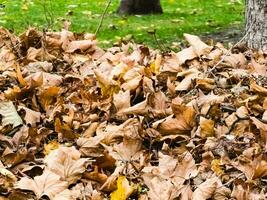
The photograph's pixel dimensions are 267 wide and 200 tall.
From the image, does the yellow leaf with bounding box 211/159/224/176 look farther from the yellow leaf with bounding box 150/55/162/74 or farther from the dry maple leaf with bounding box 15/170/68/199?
the yellow leaf with bounding box 150/55/162/74

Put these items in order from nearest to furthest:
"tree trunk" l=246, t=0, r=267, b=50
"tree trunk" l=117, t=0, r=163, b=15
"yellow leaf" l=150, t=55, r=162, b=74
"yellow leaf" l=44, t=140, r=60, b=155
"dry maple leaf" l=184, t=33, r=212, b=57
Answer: "yellow leaf" l=44, t=140, r=60, b=155 → "yellow leaf" l=150, t=55, r=162, b=74 → "dry maple leaf" l=184, t=33, r=212, b=57 → "tree trunk" l=246, t=0, r=267, b=50 → "tree trunk" l=117, t=0, r=163, b=15

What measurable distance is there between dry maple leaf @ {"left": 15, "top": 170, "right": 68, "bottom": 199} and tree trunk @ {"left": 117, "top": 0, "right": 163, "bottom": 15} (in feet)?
40.6

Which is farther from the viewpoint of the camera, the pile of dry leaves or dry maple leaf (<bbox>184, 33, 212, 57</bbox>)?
dry maple leaf (<bbox>184, 33, 212, 57</bbox>)

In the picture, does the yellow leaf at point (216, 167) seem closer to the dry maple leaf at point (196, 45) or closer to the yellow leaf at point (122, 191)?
the yellow leaf at point (122, 191)

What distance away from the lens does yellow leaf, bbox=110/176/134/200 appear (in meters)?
2.21

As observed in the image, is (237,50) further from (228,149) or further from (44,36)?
(228,149)

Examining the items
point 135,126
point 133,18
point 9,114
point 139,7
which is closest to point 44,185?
point 135,126

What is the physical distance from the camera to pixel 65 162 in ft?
7.55

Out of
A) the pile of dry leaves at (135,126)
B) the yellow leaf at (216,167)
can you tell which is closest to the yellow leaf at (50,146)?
the pile of dry leaves at (135,126)

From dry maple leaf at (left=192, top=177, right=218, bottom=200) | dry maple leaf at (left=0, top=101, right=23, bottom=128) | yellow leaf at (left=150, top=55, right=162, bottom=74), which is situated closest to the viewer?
dry maple leaf at (left=192, top=177, right=218, bottom=200)

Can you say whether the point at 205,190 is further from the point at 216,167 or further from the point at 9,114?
the point at 9,114

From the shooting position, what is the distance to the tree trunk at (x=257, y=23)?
4.90 meters

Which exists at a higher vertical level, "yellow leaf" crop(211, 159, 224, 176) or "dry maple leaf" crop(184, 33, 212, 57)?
"dry maple leaf" crop(184, 33, 212, 57)

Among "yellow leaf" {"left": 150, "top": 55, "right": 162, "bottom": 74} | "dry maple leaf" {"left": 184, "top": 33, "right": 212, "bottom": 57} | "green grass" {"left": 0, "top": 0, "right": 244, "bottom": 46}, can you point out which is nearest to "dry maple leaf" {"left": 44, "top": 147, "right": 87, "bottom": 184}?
"yellow leaf" {"left": 150, "top": 55, "right": 162, "bottom": 74}
